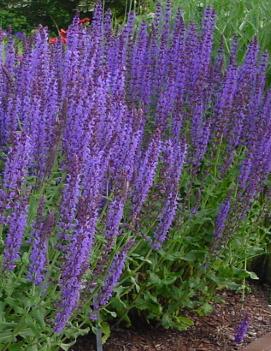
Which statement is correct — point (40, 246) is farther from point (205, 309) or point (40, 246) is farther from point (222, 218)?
point (205, 309)

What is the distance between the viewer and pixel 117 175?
3.41m

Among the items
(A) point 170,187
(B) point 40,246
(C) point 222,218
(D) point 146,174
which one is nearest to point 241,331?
(C) point 222,218

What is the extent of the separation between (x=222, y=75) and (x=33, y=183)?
1.73 metres

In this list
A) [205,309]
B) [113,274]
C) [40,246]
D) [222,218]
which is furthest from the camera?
[205,309]

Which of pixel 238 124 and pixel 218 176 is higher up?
pixel 238 124

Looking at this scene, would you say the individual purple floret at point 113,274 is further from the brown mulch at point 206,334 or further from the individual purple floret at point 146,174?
the brown mulch at point 206,334

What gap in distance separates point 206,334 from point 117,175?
163 cm

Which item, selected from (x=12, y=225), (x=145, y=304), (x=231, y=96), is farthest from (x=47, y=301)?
(x=231, y=96)

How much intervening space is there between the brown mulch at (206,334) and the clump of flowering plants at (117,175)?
144mm

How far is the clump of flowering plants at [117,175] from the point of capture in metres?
2.99

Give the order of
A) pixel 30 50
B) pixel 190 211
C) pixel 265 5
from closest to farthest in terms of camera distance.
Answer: pixel 30 50 → pixel 190 211 → pixel 265 5

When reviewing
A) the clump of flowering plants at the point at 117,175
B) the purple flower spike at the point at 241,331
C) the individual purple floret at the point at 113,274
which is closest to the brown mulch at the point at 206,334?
the purple flower spike at the point at 241,331

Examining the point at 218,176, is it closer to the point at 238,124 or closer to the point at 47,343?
the point at 238,124

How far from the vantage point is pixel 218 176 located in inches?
177
